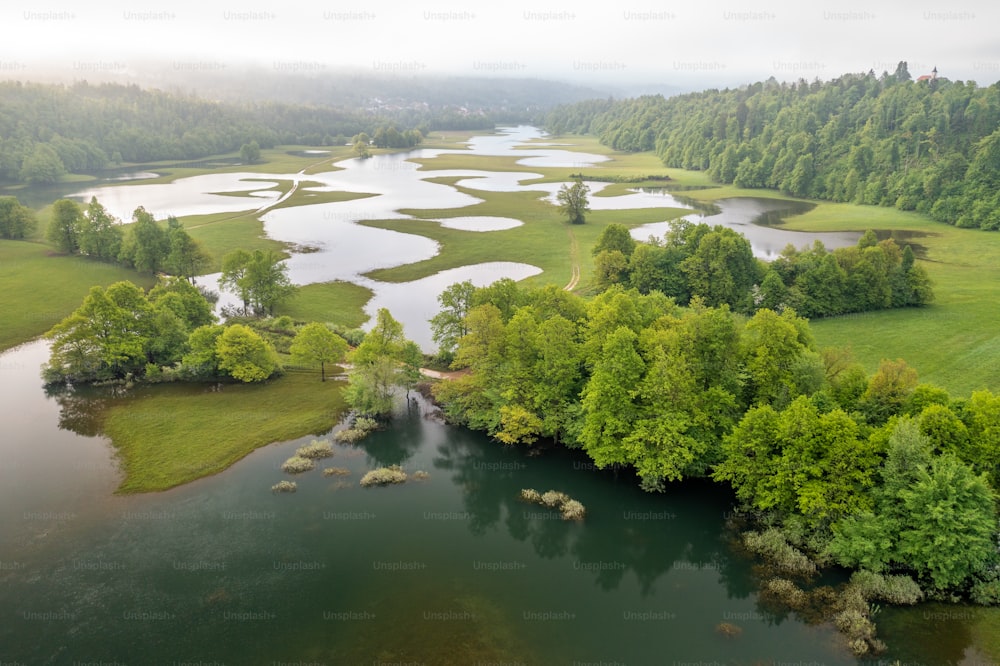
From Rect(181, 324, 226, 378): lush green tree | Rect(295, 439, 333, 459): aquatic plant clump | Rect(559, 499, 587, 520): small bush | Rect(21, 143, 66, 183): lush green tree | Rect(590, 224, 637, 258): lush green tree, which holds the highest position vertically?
Rect(21, 143, 66, 183): lush green tree

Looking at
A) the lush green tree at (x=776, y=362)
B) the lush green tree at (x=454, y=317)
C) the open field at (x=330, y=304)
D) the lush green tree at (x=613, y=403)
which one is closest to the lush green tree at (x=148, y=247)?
the open field at (x=330, y=304)

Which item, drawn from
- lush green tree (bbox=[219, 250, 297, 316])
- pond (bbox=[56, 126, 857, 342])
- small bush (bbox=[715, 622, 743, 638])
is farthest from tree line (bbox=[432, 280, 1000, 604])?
lush green tree (bbox=[219, 250, 297, 316])

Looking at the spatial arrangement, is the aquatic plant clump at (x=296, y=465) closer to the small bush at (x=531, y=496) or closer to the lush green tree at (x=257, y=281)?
the small bush at (x=531, y=496)

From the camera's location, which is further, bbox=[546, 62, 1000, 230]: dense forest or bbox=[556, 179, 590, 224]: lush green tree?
bbox=[546, 62, 1000, 230]: dense forest

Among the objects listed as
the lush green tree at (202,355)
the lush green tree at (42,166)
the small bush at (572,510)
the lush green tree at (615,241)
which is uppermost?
the lush green tree at (42,166)

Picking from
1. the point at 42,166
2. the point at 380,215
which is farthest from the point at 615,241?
the point at 42,166

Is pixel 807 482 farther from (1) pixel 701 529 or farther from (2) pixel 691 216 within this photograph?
(2) pixel 691 216

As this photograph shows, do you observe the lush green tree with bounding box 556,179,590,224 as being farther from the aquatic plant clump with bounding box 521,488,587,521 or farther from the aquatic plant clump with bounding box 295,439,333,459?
the aquatic plant clump with bounding box 521,488,587,521
